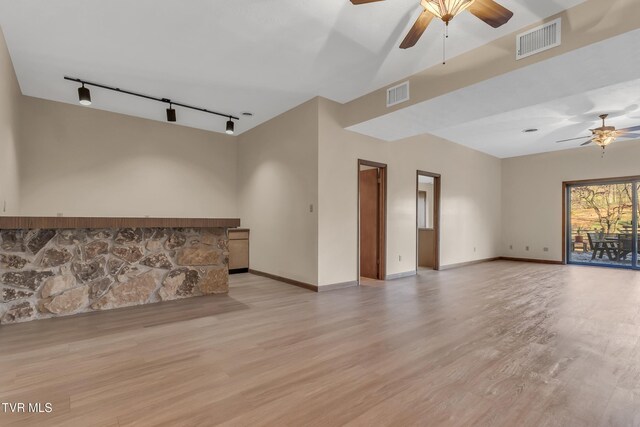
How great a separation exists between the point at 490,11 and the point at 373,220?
3.81 metres

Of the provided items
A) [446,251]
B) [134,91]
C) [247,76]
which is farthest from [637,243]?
[134,91]

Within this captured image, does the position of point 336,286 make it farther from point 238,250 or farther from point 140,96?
point 140,96

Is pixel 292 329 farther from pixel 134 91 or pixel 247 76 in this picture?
pixel 134 91

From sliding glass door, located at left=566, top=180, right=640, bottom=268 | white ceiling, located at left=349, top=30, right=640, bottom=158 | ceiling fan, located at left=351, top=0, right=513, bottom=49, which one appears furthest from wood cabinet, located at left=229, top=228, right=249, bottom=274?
sliding glass door, located at left=566, top=180, right=640, bottom=268

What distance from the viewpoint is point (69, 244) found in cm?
336

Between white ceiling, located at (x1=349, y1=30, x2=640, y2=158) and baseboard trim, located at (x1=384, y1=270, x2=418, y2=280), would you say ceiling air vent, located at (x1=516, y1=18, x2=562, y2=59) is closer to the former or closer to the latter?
white ceiling, located at (x1=349, y1=30, x2=640, y2=158)

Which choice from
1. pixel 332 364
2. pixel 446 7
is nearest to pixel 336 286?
pixel 332 364

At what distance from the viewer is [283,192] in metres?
5.42

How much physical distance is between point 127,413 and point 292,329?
1.55m

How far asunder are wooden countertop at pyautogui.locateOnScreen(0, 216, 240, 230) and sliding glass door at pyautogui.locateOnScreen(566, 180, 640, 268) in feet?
27.3

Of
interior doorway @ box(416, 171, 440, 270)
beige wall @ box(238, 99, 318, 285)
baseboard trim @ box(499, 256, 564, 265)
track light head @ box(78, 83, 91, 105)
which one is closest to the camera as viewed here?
track light head @ box(78, 83, 91, 105)

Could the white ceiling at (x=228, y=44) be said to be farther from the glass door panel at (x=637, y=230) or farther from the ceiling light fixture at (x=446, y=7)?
the glass door panel at (x=637, y=230)

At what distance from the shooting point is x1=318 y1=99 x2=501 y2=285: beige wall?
482 centimetres

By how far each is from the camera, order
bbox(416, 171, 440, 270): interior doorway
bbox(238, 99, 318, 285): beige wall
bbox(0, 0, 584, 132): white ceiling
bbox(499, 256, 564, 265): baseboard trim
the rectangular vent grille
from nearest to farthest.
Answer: bbox(0, 0, 584, 132): white ceiling, the rectangular vent grille, bbox(238, 99, 318, 285): beige wall, bbox(416, 171, 440, 270): interior doorway, bbox(499, 256, 564, 265): baseboard trim
